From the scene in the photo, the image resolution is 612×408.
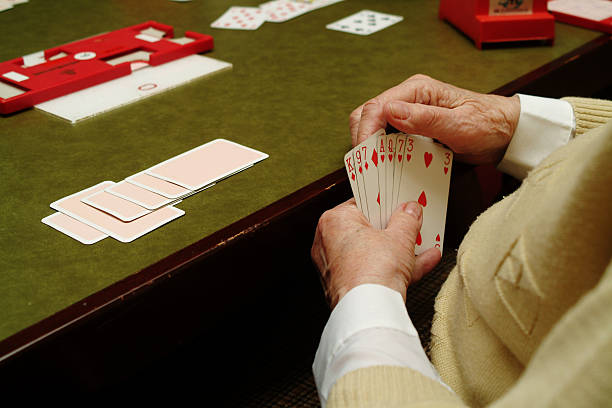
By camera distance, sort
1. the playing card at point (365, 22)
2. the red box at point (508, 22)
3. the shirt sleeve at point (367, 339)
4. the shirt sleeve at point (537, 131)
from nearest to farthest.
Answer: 1. the shirt sleeve at point (367, 339)
2. the shirt sleeve at point (537, 131)
3. the red box at point (508, 22)
4. the playing card at point (365, 22)

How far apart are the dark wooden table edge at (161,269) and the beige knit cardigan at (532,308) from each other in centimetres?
28

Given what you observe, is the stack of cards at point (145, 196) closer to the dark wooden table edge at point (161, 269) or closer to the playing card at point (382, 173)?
the dark wooden table edge at point (161, 269)

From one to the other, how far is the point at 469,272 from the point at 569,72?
94 centimetres

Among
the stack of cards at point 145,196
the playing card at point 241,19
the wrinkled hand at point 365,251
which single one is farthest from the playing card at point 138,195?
the playing card at point 241,19

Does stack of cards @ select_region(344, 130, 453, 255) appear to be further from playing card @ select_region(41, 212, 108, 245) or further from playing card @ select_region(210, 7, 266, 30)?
playing card @ select_region(210, 7, 266, 30)

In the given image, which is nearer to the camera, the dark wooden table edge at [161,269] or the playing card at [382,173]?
the dark wooden table edge at [161,269]

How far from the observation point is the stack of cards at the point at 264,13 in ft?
6.09

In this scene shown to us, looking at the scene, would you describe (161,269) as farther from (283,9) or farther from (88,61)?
(283,9)

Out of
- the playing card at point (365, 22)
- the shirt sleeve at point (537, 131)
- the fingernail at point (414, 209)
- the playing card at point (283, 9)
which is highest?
the playing card at point (283, 9)

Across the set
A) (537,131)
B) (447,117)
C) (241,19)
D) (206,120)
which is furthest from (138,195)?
(241,19)

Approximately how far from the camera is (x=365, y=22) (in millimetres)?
1864

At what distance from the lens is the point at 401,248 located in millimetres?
947

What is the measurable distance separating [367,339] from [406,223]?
311 mm

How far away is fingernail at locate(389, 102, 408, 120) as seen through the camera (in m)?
1.06
